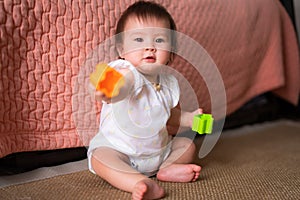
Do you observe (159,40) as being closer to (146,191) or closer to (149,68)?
(149,68)

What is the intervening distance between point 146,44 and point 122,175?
1.01 feet

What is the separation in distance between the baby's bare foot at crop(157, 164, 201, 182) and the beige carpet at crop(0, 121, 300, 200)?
14 mm

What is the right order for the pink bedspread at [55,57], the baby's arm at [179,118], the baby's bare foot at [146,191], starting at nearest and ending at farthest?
the baby's bare foot at [146,191] < the pink bedspread at [55,57] < the baby's arm at [179,118]

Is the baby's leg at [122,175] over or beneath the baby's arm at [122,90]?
beneath

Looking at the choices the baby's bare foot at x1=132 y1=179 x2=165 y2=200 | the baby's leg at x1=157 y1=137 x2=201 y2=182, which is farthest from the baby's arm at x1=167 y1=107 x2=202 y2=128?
the baby's bare foot at x1=132 y1=179 x2=165 y2=200

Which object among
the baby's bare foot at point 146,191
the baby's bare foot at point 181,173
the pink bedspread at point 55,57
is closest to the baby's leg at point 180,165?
the baby's bare foot at point 181,173

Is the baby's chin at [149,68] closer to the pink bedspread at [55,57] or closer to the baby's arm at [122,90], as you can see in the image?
the baby's arm at [122,90]

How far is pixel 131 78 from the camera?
3.07ft

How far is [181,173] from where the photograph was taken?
97cm

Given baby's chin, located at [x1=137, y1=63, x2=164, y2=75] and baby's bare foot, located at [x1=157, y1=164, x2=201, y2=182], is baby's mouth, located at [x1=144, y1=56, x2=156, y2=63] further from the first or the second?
baby's bare foot, located at [x1=157, y1=164, x2=201, y2=182]

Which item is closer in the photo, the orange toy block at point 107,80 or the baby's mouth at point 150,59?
the orange toy block at point 107,80

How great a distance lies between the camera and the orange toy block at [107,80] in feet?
2.78

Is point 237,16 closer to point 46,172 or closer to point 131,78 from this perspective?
point 131,78

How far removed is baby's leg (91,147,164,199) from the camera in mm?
839
